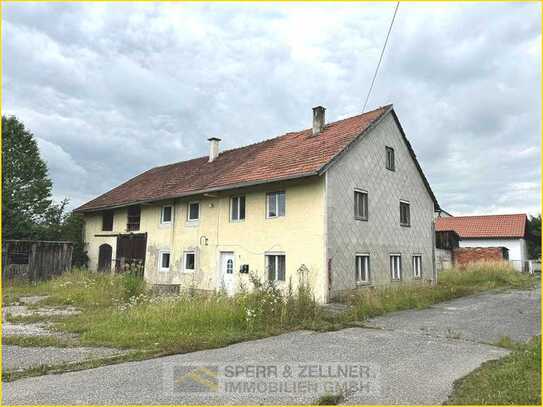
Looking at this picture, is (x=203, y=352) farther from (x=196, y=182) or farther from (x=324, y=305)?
(x=196, y=182)

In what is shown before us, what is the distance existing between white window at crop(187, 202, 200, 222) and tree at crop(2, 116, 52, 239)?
59.3 feet

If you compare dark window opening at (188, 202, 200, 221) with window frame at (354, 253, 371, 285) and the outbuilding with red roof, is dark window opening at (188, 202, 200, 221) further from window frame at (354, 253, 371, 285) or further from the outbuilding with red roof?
the outbuilding with red roof

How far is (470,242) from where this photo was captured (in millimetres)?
39281

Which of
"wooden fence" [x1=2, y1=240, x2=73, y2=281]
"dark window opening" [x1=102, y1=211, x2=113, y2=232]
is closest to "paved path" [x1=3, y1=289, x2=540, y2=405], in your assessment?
"wooden fence" [x1=2, y1=240, x2=73, y2=281]

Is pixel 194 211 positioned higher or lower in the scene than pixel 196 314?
higher

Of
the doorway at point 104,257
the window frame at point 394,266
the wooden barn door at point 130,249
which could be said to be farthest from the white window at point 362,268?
the doorway at point 104,257

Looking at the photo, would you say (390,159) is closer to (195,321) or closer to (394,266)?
(394,266)

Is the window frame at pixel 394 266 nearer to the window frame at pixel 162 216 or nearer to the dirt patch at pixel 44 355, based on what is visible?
the window frame at pixel 162 216

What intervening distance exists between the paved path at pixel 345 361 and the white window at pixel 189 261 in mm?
10086

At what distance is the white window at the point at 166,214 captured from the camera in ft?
68.6

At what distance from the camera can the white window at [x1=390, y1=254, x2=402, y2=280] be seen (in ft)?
59.5

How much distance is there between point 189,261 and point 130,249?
4841mm

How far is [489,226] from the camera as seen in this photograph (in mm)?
39688

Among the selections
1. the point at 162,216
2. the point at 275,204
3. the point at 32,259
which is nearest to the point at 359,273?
the point at 275,204
